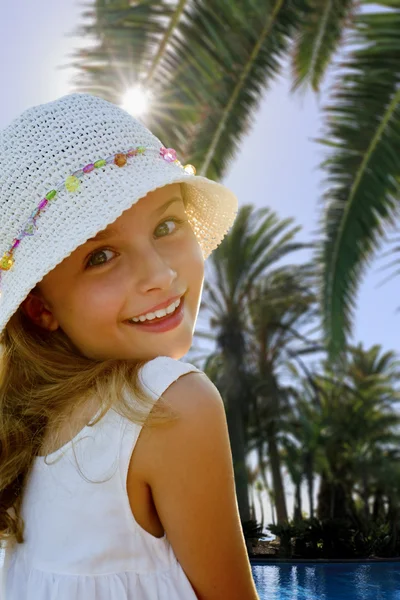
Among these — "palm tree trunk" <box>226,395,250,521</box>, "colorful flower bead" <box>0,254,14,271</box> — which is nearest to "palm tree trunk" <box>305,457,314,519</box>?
"palm tree trunk" <box>226,395,250,521</box>

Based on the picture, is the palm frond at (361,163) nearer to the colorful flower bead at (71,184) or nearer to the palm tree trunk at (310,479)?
the colorful flower bead at (71,184)

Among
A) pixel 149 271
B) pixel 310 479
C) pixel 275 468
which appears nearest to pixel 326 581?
pixel 149 271

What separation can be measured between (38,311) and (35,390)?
0.66 ft

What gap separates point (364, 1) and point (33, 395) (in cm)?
556

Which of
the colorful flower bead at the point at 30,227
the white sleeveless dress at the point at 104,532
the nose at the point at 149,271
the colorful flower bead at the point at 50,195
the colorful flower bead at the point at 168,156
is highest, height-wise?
the colorful flower bead at the point at 168,156

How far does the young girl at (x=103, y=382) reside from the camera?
1244 millimetres

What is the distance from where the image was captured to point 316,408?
1988 cm

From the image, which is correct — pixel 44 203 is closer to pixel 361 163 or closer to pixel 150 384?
pixel 150 384

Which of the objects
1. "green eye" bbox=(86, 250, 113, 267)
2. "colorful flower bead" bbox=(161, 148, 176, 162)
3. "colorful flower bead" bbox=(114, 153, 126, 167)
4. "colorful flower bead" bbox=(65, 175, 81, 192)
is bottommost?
"green eye" bbox=(86, 250, 113, 267)

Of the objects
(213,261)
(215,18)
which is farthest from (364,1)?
(213,261)

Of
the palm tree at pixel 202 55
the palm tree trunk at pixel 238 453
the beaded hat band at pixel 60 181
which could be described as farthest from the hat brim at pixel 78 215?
the palm tree trunk at pixel 238 453

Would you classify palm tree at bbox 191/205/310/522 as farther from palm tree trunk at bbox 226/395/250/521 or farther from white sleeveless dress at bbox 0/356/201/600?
white sleeveless dress at bbox 0/356/201/600

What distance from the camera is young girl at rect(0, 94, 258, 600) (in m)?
1.24

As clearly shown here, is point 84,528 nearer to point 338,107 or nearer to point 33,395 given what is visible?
point 33,395
